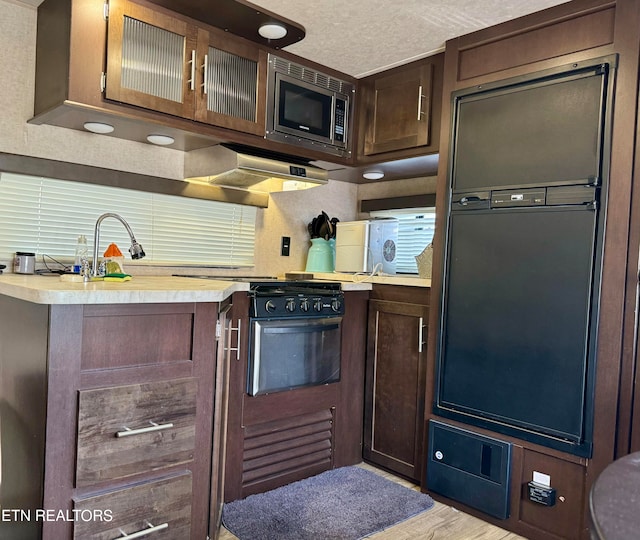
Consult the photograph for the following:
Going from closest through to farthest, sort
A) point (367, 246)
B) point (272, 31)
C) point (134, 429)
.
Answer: point (134, 429) → point (272, 31) → point (367, 246)

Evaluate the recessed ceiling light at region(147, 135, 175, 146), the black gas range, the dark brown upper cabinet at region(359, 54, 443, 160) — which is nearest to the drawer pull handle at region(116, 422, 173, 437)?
the black gas range

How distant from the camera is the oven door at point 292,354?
239 centimetres

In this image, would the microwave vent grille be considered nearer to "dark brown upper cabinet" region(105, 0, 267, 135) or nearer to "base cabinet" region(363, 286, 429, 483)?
"dark brown upper cabinet" region(105, 0, 267, 135)

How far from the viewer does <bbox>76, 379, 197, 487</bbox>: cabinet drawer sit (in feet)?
4.75

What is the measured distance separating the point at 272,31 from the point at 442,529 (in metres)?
2.41

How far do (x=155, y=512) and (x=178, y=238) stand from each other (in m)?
1.57

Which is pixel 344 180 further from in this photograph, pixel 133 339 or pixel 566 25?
pixel 133 339

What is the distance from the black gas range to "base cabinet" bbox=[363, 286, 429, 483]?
0.27m

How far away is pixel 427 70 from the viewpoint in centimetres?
270

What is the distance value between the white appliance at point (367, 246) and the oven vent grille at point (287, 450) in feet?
3.07

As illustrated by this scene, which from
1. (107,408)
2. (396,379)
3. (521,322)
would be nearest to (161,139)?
(107,408)

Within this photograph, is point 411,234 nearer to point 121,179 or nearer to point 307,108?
point 307,108

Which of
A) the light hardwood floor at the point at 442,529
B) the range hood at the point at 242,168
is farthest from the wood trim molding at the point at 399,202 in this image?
the light hardwood floor at the point at 442,529

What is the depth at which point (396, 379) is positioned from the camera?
8.96 feet
